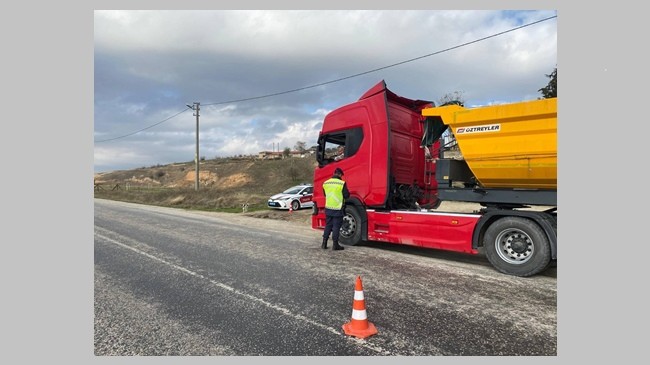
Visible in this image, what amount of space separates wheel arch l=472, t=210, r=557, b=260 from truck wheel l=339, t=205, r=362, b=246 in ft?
8.50

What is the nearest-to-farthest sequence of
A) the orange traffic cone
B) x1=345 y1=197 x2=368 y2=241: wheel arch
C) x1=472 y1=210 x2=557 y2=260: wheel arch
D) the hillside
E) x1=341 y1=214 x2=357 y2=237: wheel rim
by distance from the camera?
the orange traffic cone < x1=472 y1=210 x2=557 y2=260: wheel arch < x1=345 y1=197 x2=368 y2=241: wheel arch < x1=341 y1=214 x2=357 y2=237: wheel rim < the hillside

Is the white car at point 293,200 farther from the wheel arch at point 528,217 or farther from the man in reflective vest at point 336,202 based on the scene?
the wheel arch at point 528,217

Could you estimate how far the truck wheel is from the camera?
8.55 meters

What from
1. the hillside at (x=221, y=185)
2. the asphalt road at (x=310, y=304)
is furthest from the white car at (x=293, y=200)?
the asphalt road at (x=310, y=304)

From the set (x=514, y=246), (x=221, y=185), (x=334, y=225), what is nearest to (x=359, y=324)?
(x=514, y=246)

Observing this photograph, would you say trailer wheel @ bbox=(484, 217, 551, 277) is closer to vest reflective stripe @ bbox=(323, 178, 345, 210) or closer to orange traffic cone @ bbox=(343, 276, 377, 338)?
vest reflective stripe @ bbox=(323, 178, 345, 210)

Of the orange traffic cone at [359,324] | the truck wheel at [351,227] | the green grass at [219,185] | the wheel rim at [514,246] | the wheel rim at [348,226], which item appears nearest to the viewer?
the orange traffic cone at [359,324]

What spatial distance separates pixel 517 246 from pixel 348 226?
143 inches

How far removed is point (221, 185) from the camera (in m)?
54.7

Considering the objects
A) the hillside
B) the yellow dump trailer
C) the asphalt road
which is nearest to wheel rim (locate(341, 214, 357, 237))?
the asphalt road

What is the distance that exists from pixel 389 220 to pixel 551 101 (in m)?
3.54

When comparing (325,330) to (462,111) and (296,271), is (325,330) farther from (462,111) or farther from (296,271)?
(462,111)

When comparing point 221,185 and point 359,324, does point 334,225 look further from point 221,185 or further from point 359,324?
point 221,185

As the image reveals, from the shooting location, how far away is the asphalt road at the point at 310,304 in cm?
350
